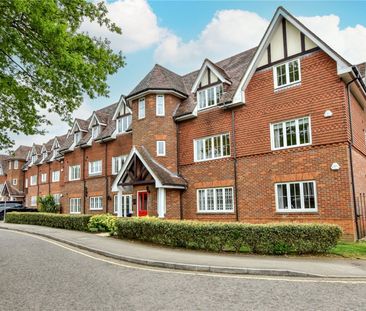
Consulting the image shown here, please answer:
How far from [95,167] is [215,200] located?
579 inches

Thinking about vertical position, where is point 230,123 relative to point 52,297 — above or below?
above

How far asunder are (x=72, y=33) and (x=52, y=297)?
695cm

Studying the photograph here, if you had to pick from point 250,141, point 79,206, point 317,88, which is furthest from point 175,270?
point 79,206

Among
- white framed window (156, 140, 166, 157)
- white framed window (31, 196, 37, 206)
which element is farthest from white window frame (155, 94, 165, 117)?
white framed window (31, 196, 37, 206)

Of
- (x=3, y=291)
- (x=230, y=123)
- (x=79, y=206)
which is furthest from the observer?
(x=79, y=206)

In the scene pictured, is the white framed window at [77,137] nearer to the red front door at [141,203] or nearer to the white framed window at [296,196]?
the red front door at [141,203]

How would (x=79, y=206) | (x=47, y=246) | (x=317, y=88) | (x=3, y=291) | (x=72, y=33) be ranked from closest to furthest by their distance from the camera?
(x=3, y=291) → (x=72, y=33) → (x=47, y=246) → (x=317, y=88) → (x=79, y=206)

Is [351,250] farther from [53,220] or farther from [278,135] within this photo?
[53,220]

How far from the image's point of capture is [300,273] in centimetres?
820

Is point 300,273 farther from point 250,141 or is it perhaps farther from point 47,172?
point 47,172

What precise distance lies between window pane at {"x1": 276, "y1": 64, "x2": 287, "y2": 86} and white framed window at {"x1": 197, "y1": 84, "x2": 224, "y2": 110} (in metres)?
3.72

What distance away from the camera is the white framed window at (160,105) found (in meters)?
21.9

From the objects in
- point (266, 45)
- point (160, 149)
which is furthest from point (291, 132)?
point (160, 149)

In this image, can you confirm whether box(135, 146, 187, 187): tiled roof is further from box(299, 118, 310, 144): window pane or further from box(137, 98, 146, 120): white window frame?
box(299, 118, 310, 144): window pane
